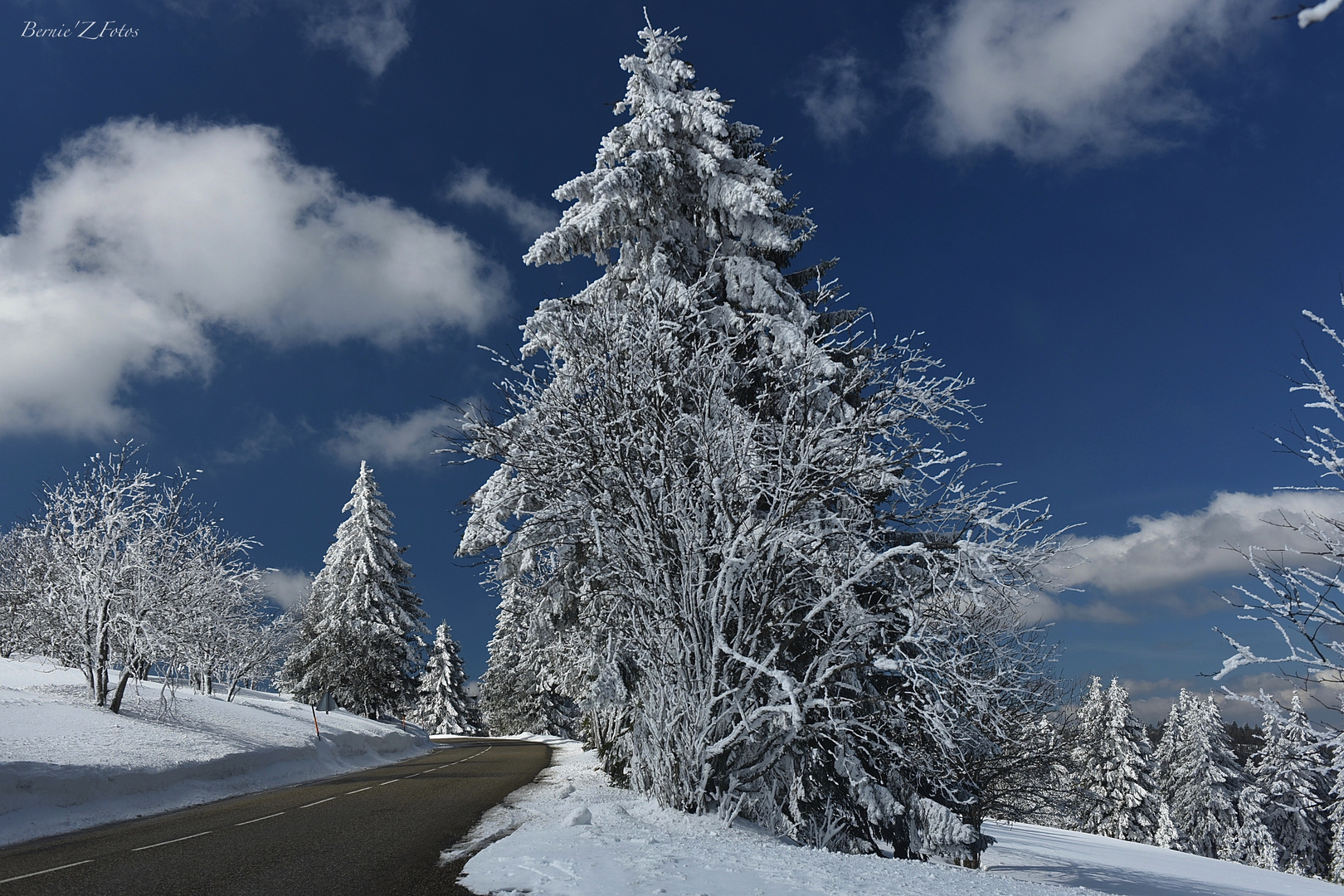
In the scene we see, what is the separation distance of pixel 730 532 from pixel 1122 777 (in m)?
49.2

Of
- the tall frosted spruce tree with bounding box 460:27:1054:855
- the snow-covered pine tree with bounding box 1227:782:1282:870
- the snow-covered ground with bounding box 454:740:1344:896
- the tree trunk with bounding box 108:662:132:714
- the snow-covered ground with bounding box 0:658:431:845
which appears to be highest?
the tall frosted spruce tree with bounding box 460:27:1054:855

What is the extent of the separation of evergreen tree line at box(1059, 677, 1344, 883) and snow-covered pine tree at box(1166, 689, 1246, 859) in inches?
2.2

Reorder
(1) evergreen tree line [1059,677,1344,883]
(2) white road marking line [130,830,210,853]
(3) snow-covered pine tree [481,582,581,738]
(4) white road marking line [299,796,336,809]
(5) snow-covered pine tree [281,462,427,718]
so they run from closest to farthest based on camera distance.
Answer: (2) white road marking line [130,830,210,853] → (4) white road marking line [299,796,336,809] → (5) snow-covered pine tree [281,462,427,718] → (1) evergreen tree line [1059,677,1344,883] → (3) snow-covered pine tree [481,582,581,738]

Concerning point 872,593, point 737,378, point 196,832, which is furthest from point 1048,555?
point 196,832

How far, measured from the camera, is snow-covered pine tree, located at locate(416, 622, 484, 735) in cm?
6309

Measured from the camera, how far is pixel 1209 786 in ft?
160

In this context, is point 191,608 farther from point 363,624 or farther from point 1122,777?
point 1122,777

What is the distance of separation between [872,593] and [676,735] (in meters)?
4.31

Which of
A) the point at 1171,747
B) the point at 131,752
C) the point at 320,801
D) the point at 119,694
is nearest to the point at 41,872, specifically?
the point at 320,801

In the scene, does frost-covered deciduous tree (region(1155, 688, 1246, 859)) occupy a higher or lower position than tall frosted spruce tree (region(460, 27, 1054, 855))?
lower

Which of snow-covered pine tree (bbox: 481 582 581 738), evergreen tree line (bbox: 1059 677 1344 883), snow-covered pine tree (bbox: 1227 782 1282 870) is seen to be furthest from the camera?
snow-covered pine tree (bbox: 481 582 581 738)

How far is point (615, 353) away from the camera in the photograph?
33.4ft

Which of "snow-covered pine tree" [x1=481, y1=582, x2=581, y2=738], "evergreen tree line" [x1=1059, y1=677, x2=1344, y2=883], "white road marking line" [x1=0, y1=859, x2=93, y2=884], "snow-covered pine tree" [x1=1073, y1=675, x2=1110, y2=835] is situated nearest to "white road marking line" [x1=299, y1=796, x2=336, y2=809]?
"white road marking line" [x1=0, y1=859, x2=93, y2=884]

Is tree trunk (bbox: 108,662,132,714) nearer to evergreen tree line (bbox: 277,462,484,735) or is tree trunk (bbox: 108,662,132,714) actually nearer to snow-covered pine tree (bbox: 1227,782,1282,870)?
evergreen tree line (bbox: 277,462,484,735)
